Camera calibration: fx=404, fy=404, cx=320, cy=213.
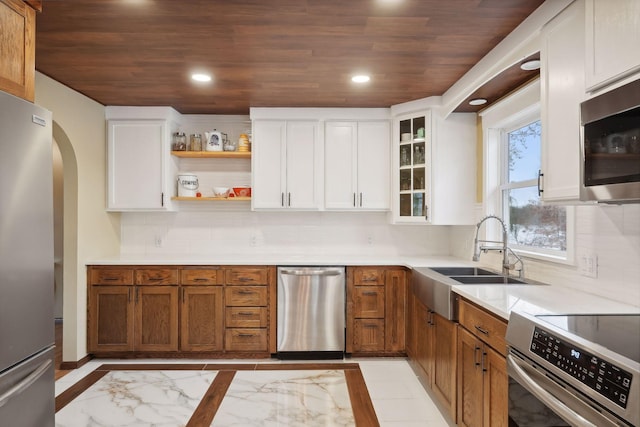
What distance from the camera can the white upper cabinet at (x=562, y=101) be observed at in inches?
67.0

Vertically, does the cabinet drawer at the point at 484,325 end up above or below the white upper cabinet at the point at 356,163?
below

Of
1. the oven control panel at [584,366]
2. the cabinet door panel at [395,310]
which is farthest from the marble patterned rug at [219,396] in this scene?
the oven control panel at [584,366]

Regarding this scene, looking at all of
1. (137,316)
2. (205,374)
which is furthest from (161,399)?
(137,316)

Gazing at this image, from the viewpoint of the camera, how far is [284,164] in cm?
389

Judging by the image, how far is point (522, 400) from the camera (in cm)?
155

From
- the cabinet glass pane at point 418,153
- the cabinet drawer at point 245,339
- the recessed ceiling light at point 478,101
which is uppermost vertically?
the recessed ceiling light at point 478,101

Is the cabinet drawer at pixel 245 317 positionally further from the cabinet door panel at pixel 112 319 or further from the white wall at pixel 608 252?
the white wall at pixel 608 252

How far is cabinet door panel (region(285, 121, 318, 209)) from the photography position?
3900mm

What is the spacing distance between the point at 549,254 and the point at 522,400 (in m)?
1.37

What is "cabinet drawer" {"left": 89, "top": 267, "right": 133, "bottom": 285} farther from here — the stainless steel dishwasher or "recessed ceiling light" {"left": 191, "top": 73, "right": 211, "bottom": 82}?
"recessed ceiling light" {"left": 191, "top": 73, "right": 211, "bottom": 82}

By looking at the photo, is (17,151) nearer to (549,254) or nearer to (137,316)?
(137,316)

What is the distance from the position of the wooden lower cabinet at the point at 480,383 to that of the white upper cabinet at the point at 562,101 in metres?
0.80

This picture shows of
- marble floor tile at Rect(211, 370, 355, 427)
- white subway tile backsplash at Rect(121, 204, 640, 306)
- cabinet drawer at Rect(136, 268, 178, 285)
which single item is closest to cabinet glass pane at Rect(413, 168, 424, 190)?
white subway tile backsplash at Rect(121, 204, 640, 306)

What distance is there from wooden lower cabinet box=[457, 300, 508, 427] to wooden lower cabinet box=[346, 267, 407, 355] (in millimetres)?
1297
